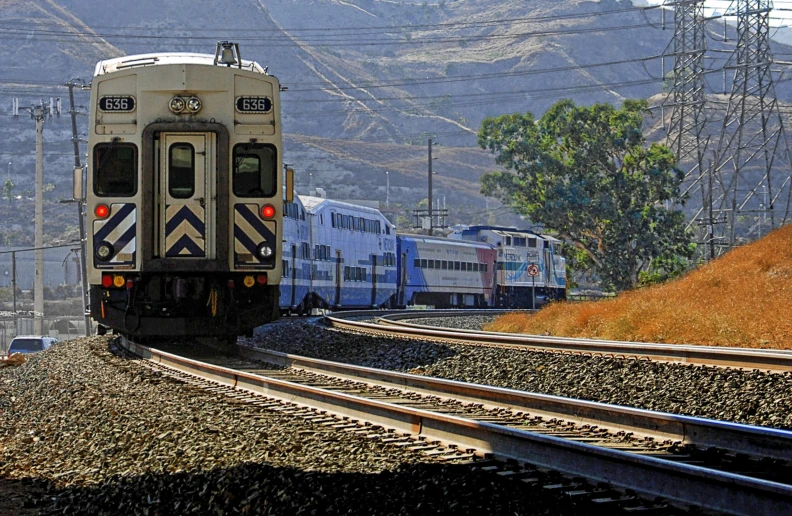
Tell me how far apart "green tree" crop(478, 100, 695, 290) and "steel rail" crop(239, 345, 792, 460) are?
43.2 metres

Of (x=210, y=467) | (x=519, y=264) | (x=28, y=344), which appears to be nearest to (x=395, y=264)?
(x=519, y=264)

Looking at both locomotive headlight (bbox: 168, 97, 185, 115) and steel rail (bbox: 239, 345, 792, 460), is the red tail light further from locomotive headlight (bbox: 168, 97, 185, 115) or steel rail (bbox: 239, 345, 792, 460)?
steel rail (bbox: 239, 345, 792, 460)

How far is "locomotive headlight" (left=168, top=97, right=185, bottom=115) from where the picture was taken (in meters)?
15.1

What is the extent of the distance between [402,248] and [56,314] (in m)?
61.4

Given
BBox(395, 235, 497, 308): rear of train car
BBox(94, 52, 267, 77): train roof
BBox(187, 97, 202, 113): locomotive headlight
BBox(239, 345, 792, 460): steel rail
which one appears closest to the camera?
BBox(239, 345, 792, 460): steel rail

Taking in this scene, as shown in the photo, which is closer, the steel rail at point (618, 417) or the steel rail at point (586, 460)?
the steel rail at point (586, 460)

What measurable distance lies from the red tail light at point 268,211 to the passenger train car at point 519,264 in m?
36.4

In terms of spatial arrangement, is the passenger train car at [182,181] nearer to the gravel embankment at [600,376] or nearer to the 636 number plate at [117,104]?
the 636 number plate at [117,104]

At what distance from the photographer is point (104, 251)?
15070 mm

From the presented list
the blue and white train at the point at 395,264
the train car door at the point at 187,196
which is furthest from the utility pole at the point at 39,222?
the train car door at the point at 187,196

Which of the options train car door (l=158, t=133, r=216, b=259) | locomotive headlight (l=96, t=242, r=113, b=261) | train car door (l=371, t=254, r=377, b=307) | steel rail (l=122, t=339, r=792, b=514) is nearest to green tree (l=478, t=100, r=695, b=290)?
train car door (l=371, t=254, r=377, b=307)

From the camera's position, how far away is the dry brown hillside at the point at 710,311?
1725cm

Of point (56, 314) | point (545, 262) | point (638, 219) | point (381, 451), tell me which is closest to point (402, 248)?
→ point (545, 262)

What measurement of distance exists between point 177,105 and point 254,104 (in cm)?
103
